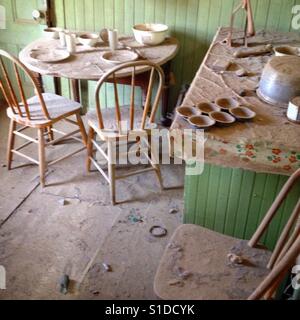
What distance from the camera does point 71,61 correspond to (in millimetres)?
2607

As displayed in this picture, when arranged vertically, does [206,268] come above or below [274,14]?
below

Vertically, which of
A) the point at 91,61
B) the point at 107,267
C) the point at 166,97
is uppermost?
the point at 91,61

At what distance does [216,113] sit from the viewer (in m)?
1.71

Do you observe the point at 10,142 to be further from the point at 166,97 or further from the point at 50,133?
the point at 166,97

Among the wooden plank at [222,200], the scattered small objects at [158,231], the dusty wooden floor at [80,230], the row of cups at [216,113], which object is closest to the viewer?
the row of cups at [216,113]

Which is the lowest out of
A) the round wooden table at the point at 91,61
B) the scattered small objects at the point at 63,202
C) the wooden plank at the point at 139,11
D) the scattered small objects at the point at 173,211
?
the scattered small objects at the point at 173,211

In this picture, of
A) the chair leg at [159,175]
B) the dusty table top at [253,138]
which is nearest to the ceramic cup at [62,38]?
the chair leg at [159,175]

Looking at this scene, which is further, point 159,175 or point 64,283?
point 159,175

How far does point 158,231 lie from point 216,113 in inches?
36.2

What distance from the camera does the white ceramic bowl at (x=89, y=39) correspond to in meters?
2.82

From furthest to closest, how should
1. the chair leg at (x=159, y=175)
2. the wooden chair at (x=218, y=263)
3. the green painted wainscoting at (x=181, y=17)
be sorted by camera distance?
the green painted wainscoting at (x=181, y=17), the chair leg at (x=159, y=175), the wooden chair at (x=218, y=263)

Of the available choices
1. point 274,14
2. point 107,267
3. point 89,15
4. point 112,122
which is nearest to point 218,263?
point 107,267

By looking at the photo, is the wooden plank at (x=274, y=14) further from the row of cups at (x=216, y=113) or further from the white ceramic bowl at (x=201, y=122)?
the white ceramic bowl at (x=201, y=122)

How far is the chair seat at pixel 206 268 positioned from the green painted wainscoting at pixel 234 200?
1.07 ft
